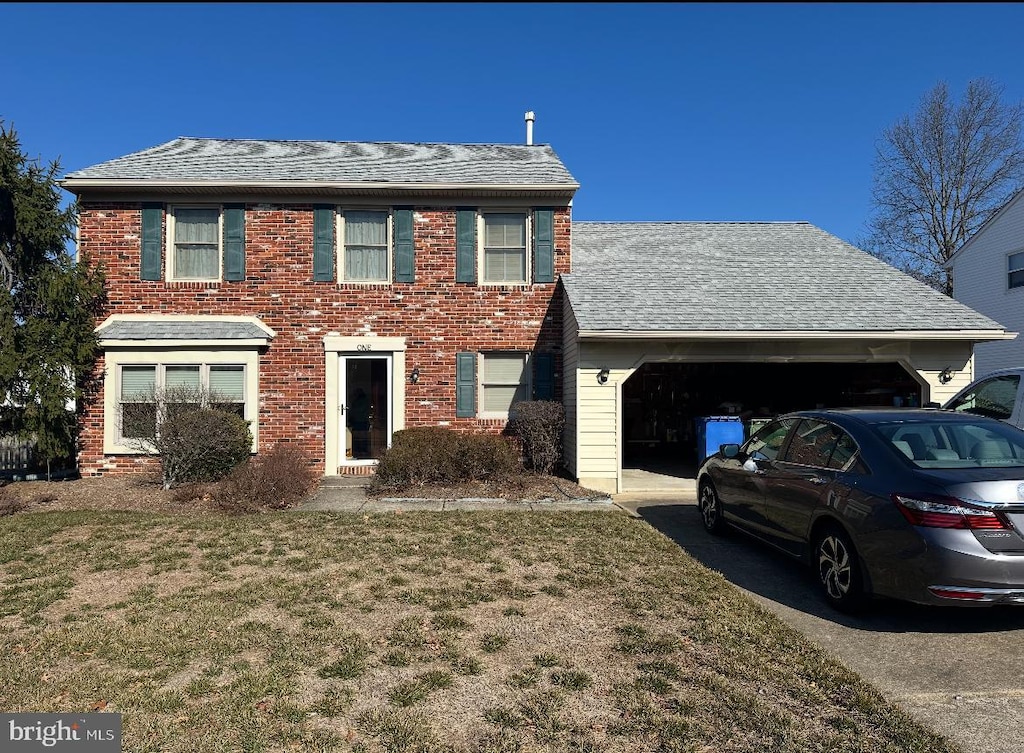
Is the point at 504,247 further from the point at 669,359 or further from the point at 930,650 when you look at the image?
the point at 930,650

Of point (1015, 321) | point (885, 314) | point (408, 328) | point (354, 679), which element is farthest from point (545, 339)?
point (1015, 321)

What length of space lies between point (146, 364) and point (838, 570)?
38.0ft

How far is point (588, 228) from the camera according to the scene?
50.8 ft

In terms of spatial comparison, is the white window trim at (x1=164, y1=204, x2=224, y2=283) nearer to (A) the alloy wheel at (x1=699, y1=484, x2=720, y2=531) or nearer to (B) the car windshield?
(A) the alloy wheel at (x1=699, y1=484, x2=720, y2=531)

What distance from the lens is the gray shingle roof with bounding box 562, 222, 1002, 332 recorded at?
1081 centimetres

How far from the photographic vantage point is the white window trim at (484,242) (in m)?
12.2

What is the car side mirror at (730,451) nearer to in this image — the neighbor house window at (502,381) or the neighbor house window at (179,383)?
the neighbor house window at (502,381)

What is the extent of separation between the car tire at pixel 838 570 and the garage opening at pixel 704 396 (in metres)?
9.02

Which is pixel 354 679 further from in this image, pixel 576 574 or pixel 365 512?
pixel 365 512

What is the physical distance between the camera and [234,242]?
11891mm

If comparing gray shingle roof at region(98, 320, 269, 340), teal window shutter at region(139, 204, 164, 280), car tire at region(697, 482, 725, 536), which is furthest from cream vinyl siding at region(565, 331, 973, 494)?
teal window shutter at region(139, 204, 164, 280)

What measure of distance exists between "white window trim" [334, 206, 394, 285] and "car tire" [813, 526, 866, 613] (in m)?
9.08

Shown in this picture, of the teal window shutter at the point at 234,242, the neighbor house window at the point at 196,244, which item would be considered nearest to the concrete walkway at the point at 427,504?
the teal window shutter at the point at 234,242

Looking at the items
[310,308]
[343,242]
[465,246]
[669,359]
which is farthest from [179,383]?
[669,359]
